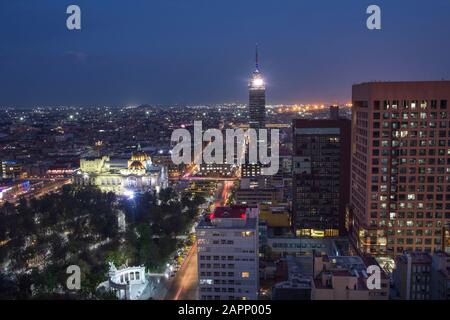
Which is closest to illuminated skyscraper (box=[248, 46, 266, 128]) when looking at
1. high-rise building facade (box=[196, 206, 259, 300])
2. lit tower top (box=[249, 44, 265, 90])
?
lit tower top (box=[249, 44, 265, 90])

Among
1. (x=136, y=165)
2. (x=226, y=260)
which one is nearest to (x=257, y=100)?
(x=136, y=165)

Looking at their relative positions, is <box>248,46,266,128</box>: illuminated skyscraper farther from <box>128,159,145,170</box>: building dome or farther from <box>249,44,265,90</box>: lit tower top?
<box>128,159,145,170</box>: building dome

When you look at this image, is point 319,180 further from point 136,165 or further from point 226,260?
point 136,165

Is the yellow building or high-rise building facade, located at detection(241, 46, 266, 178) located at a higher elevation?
high-rise building facade, located at detection(241, 46, 266, 178)

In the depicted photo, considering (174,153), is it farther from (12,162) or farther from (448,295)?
(448,295)
